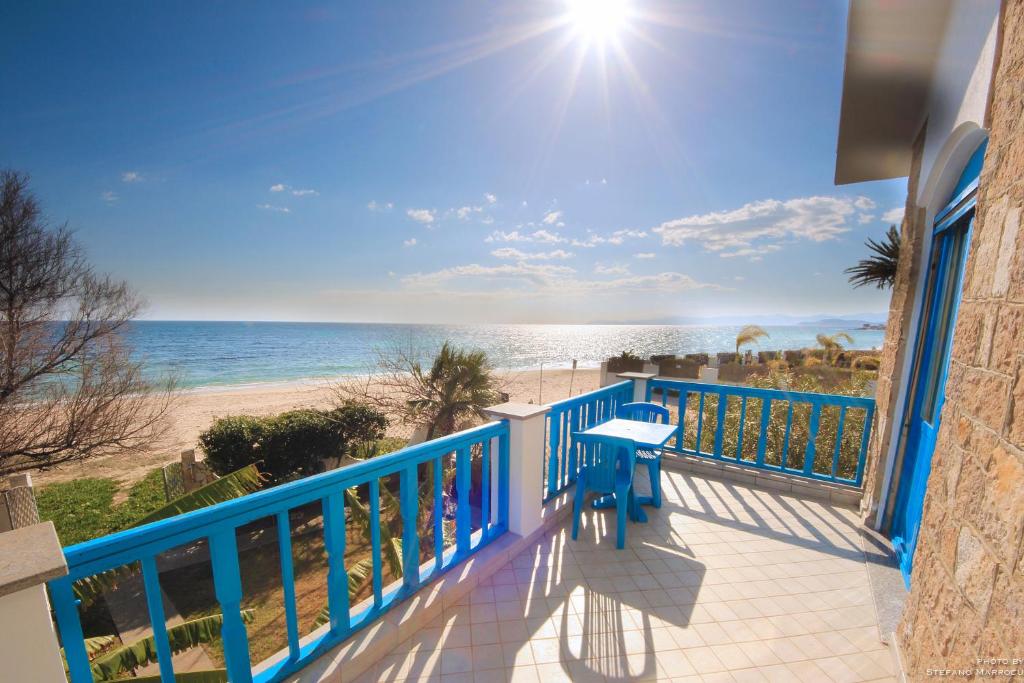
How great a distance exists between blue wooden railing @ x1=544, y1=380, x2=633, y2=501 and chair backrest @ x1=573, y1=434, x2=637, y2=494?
0.73 feet

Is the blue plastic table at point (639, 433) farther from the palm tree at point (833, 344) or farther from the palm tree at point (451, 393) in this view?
the palm tree at point (833, 344)

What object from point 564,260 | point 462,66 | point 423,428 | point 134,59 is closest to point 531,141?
point 462,66

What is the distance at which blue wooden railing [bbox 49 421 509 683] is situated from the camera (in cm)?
106

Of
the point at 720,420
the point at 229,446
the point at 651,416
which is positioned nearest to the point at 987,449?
the point at 651,416

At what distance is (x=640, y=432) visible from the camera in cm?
306

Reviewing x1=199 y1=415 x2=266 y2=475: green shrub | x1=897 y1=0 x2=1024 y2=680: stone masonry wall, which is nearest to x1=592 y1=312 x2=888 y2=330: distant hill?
x1=199 y1=415 x2=266 y2=475: green shrub

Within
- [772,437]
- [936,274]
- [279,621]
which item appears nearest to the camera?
[936,274]

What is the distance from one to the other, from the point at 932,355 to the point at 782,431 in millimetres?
3011

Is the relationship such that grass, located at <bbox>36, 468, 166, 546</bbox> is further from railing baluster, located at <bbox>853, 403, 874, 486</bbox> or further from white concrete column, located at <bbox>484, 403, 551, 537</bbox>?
railing baluster, located at <bbox>853, 403, 874, 486</bbox>

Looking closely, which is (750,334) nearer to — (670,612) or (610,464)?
(610,464)

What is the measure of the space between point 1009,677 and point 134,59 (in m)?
16.8

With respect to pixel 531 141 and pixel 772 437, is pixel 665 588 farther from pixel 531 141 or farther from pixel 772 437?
pixel 531 141

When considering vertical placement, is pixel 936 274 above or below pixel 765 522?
above

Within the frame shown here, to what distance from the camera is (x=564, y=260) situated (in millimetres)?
35344
